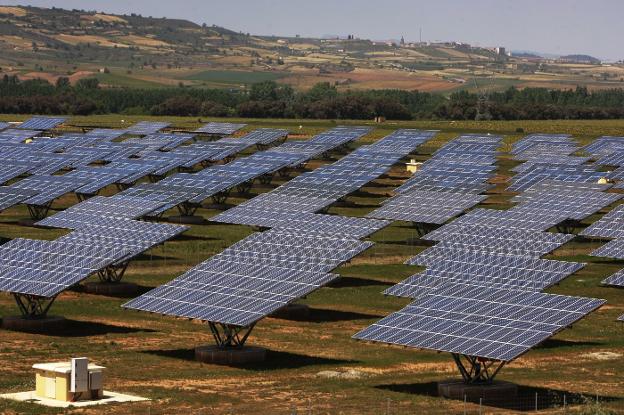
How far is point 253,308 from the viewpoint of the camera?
62781 mm

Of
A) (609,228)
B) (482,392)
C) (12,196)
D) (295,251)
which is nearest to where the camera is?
(482,392)

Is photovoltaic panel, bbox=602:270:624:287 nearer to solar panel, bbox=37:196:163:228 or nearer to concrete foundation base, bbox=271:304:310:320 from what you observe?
concrete foundation base, bbox=271:304:310:320

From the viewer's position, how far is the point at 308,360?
64375mm

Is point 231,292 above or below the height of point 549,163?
above

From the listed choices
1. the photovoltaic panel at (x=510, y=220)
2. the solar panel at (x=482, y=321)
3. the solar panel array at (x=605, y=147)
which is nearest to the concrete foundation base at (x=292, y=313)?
the solar panel at (x=482, y=321)

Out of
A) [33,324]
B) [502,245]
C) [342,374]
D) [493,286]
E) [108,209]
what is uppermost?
[493,286]

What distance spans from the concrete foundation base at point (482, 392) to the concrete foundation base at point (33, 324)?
834 inches

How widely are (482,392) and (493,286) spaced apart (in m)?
11.8

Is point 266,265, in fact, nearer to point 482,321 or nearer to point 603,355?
point 482,321

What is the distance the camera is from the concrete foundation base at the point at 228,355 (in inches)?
2489

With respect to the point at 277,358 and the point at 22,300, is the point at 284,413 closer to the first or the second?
the point at 277,358

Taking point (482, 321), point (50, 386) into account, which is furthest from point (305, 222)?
point (50, 386)

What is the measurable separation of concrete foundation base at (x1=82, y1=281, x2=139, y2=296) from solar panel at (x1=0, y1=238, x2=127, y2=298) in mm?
5057

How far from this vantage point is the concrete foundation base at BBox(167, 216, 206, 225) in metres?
111
